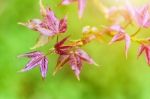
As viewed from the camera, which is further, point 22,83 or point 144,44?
point 22,83

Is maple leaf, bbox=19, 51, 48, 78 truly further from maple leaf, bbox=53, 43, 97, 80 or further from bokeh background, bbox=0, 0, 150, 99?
bokeh background, bbox=0, 0, 150, 99

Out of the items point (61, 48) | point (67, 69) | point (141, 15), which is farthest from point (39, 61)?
point (67, 69)

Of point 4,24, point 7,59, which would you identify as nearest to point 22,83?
point 7,59

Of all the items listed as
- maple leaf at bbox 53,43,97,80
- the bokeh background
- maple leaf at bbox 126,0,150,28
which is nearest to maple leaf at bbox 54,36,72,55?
maple leaf at bbox 53,43,97,80

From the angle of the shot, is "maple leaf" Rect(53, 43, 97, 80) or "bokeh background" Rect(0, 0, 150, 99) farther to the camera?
"bokeh background" Rect(0, 0, 150, 99)

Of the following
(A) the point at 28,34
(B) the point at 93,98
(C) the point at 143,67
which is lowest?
(B) the point at 93,98

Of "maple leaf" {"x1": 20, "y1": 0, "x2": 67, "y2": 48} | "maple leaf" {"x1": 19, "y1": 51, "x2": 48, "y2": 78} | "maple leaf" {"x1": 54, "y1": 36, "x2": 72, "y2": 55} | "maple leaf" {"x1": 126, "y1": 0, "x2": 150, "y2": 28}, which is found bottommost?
"maple leaf" {"x1": 19, "y1": 51, "x2": 48, "y2": 78}

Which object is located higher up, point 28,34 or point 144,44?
point 28,34

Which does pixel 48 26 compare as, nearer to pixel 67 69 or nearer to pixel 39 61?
pixel 39 61

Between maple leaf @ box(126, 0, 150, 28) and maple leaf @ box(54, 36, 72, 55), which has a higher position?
maple leaf @ box(126, 0, 150, 28)

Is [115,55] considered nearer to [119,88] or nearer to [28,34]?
[119,88]
